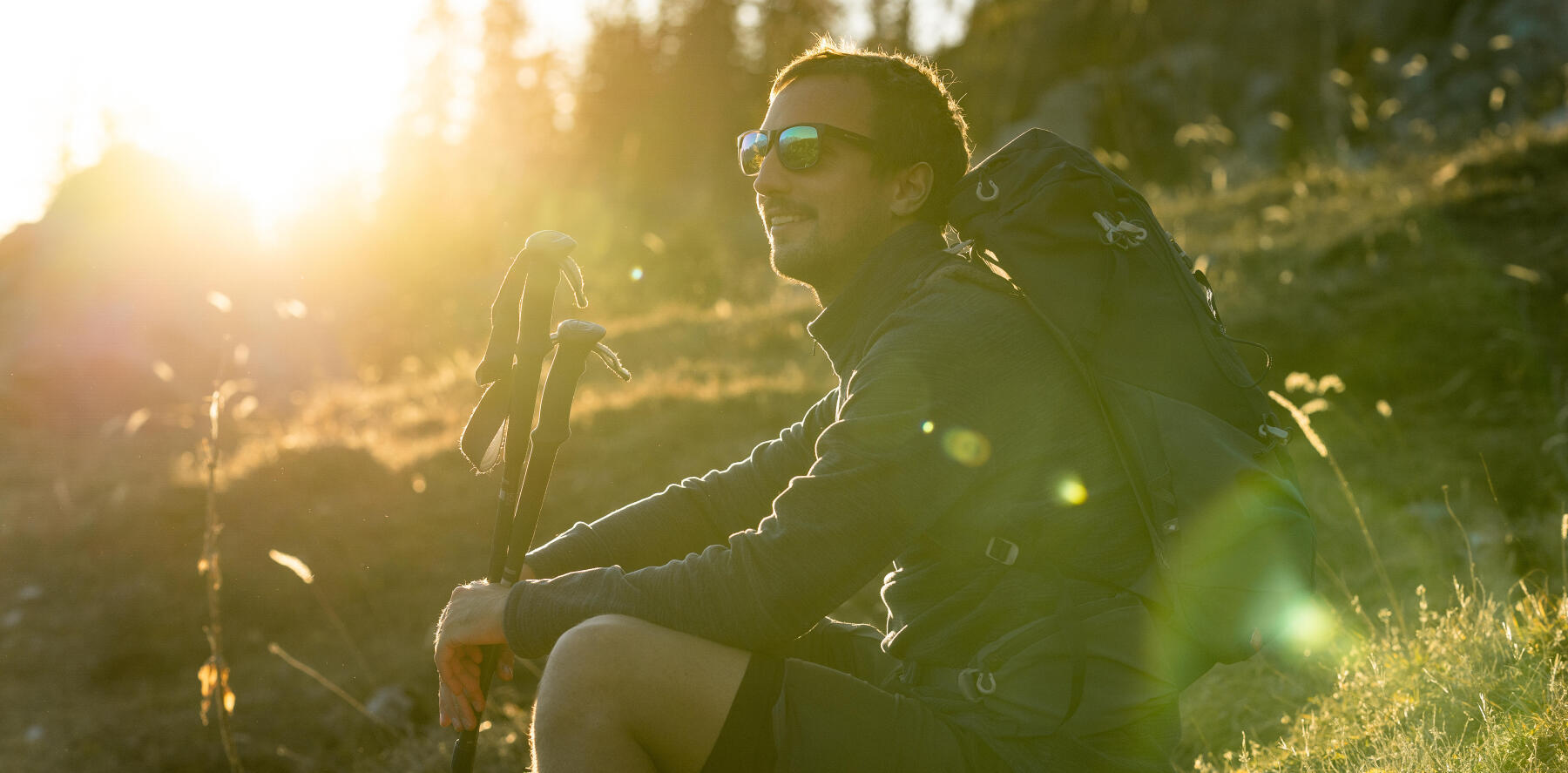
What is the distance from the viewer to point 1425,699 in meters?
3.30

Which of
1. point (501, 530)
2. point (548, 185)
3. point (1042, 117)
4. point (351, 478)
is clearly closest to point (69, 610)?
point (351, 478)

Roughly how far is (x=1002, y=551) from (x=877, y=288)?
0.79 meters

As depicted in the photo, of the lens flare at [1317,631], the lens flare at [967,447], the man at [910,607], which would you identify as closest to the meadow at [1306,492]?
the lens flare at [1317,631]

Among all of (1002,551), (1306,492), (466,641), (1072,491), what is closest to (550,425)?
(466,641)

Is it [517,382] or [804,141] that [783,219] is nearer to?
[804,141]

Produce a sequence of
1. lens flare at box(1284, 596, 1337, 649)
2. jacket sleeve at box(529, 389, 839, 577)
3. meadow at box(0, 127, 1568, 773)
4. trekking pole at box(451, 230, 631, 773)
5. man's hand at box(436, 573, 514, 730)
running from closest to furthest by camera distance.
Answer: man's hand at box(436, 573, 514, 730)
trekking pole at box(451, 230, 631, 773)
jacket sleeve at box(529, 389, 839, 577)
lens flare at box(1284, 596, 1337, 649)
meadow at box(0, 127, 1568, 773)

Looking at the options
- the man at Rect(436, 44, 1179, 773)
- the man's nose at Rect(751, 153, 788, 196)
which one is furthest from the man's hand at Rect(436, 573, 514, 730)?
the man's nose at Rect(751, 153, 788, 196)

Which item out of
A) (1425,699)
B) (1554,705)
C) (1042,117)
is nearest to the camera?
(1554,705)

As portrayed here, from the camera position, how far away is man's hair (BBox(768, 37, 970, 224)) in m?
3.12

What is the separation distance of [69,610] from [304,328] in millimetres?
13958

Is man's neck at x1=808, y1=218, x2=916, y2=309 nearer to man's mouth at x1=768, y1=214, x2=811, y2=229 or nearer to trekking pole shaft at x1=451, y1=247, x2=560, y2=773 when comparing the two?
man's mouth at x1=768, y1=214, x2=811, y2=229

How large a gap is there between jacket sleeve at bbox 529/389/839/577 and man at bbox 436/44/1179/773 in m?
0.47

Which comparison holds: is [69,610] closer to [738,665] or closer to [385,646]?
[385,646]

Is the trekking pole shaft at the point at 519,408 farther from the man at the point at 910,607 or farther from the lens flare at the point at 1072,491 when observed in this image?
the lens flare at the point at 1072,491
